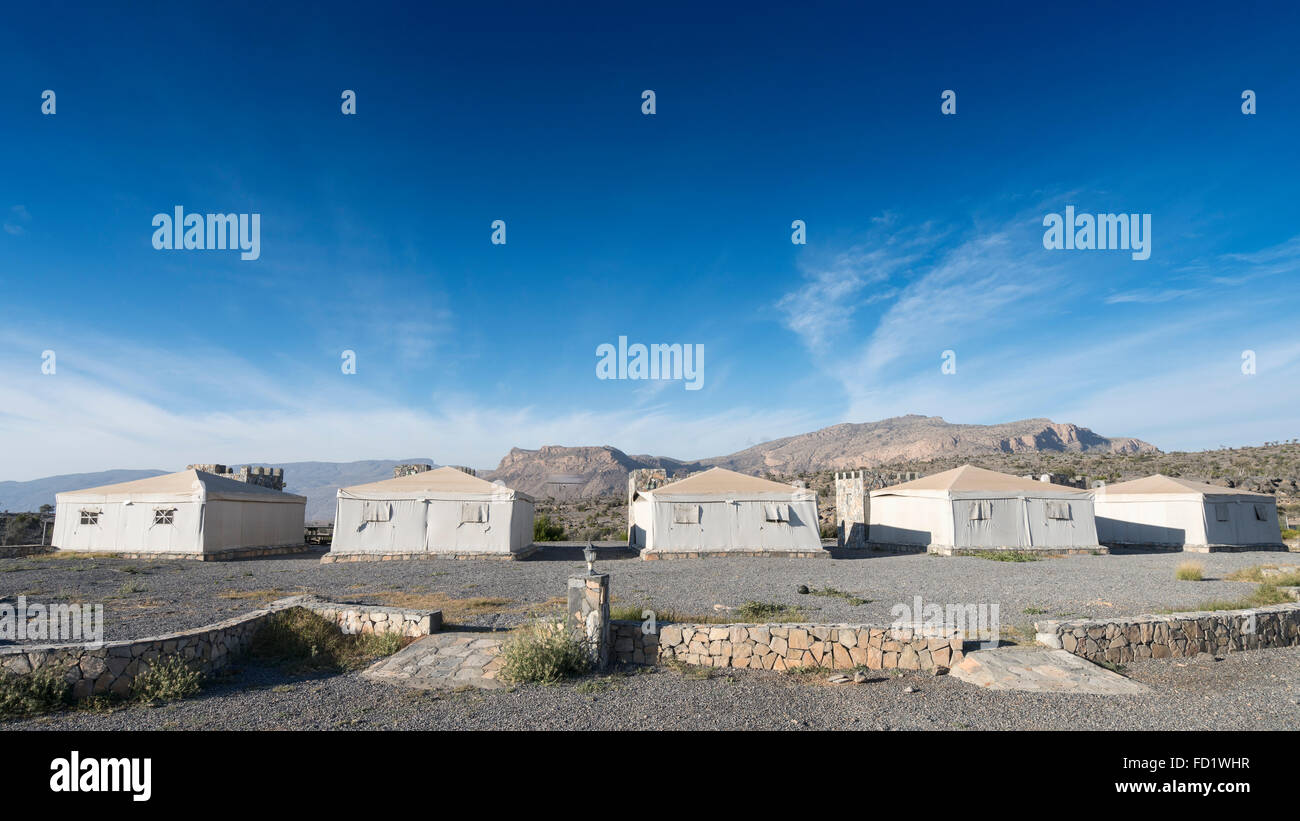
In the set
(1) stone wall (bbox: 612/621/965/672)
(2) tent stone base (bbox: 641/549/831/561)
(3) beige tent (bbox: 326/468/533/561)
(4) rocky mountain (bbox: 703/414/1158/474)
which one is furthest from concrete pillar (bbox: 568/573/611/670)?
(4) rocky mountain (bbox: 703/414/1158/474)

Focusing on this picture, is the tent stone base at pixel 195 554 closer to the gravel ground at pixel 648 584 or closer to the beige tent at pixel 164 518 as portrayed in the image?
the beige tent at pixel 164 518

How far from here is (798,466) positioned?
96375 millimetres

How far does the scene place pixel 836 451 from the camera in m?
96.8

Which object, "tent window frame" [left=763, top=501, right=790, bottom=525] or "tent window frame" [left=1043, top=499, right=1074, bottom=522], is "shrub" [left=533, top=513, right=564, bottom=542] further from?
"tent window frame" [left=1043, top=499, right=1074, bottom=522]

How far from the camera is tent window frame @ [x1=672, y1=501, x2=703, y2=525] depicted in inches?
729

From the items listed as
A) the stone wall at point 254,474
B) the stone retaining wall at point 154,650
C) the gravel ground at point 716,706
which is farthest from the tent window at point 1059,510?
the stone wall at point 254,474

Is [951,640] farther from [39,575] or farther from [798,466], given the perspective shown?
[798,466]

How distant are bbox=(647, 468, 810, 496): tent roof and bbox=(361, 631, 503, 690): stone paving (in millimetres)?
11484

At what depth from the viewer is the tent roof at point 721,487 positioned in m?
18.7

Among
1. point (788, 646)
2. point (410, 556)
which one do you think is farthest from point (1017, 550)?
point (410, 556)

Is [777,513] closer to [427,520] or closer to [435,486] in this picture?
[435,486]

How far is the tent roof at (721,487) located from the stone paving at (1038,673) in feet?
39.1

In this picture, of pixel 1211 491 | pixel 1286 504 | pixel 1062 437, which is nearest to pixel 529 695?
pixel 1211 491
